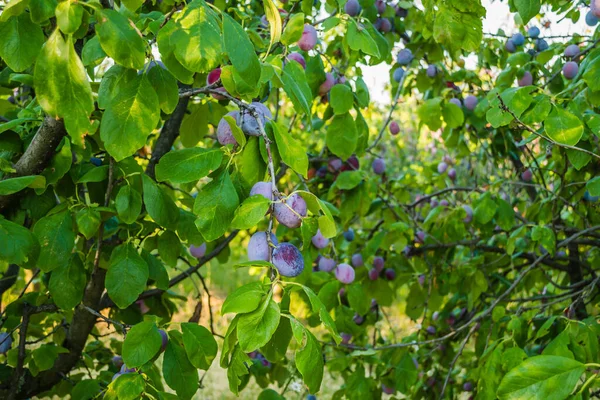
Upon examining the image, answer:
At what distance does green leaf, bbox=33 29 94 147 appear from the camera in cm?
70

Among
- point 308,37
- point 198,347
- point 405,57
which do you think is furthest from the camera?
point 405,57

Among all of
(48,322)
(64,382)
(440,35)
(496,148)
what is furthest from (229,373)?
(496,148)

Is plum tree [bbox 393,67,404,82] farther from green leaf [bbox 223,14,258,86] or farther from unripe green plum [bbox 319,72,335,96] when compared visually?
green leaf [bbox 223,14,258,86]

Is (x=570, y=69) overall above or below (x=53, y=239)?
above

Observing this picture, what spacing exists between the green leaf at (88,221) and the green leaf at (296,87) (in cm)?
40

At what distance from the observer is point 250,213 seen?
2.49ft

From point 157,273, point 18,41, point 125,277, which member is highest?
point 18,41

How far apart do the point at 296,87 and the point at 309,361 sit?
43 cm

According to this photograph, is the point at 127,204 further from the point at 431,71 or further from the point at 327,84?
the point at 431,71

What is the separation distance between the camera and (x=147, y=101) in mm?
812

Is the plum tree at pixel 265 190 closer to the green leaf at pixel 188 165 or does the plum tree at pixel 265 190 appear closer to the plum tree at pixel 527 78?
the green leaf at pixel 188 165

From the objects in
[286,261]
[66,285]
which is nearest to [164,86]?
[286,261]

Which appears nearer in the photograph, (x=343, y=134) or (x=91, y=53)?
(x=91, y=53)

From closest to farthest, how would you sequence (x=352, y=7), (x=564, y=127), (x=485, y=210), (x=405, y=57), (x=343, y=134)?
1. (x=564, y=127)
2. (x=343, y=134)
3. (x=352, y=7)
4. (x=485, y=210)
5. (x=405, y=57)
